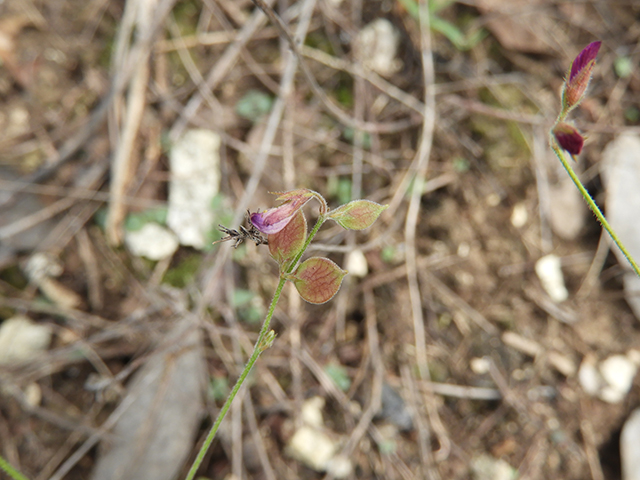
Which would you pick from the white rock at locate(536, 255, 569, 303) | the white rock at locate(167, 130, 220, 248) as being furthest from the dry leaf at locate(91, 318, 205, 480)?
the white rock at locate(536, 255, 569, 303)

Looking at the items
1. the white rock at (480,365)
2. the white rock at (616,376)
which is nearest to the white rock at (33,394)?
the white rock at (480,365)

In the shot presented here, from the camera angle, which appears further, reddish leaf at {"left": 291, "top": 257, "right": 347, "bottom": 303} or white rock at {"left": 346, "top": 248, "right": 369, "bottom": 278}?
white rock at {"left": 346, "top": 248, "right": 369, "bottom": 278}

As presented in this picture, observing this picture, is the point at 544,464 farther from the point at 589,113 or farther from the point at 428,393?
the point at 589,113

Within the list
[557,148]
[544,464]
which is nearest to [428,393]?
[544,464]

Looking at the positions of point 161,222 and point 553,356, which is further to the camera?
point 553,356

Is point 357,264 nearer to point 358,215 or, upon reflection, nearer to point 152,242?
point 152,242

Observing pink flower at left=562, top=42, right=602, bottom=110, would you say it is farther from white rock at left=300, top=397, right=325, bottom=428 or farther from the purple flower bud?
white rock at left=300, top=397, right=325, bottom=428

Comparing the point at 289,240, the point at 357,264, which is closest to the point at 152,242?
the point at 357,264
